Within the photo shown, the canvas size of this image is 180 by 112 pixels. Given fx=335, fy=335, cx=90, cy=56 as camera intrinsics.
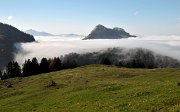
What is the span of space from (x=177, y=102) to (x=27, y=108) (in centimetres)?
2058

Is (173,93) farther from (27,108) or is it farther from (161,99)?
(27,108)

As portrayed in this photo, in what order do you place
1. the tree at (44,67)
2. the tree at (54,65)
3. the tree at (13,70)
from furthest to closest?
the tree at (13,70)
the tree at (44,67)
the tree at (54,65)

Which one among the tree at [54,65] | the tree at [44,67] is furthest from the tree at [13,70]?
the tree at [54,65]

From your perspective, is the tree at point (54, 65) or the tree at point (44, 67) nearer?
the tree at point (54, 65)

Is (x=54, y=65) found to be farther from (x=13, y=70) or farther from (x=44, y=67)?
(x=13, y=70)

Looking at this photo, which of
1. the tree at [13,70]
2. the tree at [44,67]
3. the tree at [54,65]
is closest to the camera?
the tree at [54,65]

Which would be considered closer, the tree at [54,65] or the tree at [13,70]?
the tree at [54,65]

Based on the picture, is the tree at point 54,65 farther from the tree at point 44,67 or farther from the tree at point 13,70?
the tree at point 13,70

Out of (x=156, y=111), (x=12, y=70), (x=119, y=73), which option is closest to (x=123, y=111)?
(x=156, y=111)

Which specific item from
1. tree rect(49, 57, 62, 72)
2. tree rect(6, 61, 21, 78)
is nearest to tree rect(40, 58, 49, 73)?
tree rect(49, 57, 62, 72)

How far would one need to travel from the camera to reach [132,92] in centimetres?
4031

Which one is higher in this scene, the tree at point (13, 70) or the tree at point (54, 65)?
the tree at point (54, 65)

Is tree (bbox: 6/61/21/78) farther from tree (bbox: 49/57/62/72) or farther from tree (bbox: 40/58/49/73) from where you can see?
tree (bbox: 49/57/62/72)

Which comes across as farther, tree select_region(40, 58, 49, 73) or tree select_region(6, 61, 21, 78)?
tree select_region(6, 61, 21, 78)
